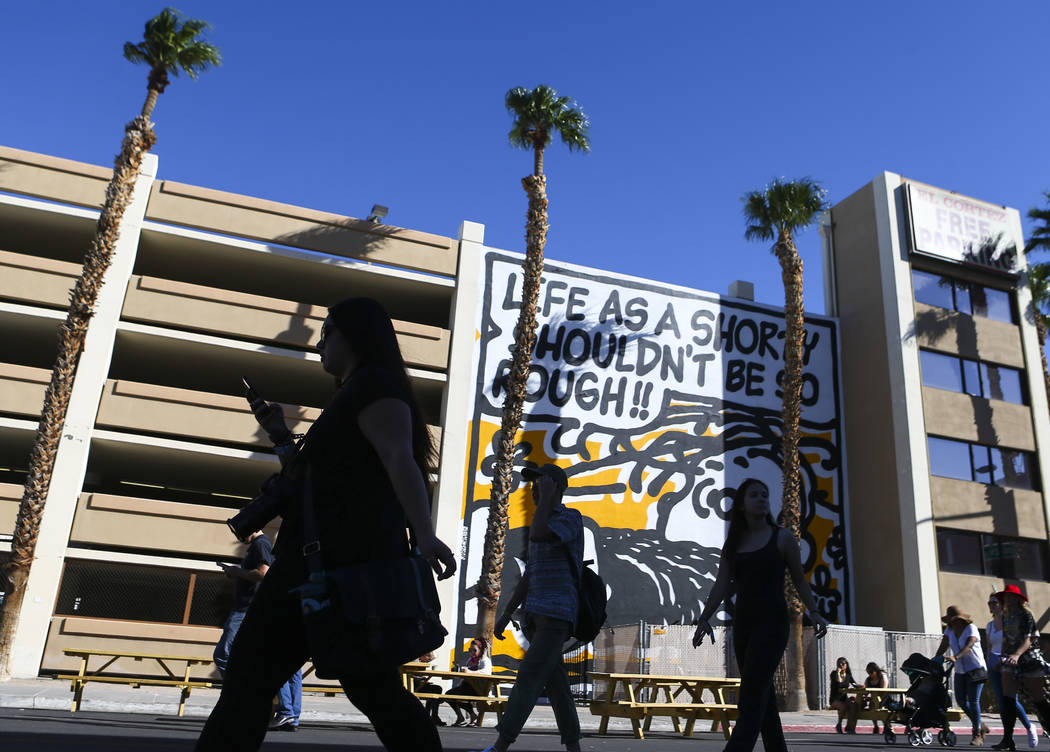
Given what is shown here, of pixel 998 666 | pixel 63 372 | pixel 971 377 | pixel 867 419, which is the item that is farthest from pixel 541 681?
pixel 971 377

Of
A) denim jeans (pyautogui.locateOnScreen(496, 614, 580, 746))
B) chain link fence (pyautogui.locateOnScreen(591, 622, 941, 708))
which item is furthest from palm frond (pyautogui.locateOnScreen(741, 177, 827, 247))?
denim jeans (pyautogui.locateOnScreen(496, 614, 580, 746))

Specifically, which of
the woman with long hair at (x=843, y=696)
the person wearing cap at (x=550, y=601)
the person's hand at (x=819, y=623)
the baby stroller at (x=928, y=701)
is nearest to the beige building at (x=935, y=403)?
the woman with long hair at (x=843, y=696)

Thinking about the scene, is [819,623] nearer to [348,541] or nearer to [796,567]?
[796,567]

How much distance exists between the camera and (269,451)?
2141 cm

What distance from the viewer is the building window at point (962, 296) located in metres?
26.8

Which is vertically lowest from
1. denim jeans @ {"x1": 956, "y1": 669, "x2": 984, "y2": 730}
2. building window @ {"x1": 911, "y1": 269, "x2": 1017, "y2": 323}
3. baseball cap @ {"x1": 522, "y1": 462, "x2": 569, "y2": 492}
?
denim jeans @ {"x1": 956, "y1": 669, "x2": 984, "y2": 730}

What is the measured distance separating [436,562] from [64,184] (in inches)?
853

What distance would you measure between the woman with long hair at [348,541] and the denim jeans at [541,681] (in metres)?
2.54

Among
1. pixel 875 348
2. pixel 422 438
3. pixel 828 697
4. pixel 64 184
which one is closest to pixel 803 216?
pixel 875 348

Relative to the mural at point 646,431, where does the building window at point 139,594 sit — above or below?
below

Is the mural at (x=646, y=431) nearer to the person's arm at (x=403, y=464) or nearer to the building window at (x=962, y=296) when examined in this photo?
the building window at (x=962, y=296)

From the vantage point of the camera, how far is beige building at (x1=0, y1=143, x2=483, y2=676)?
18.4 meters

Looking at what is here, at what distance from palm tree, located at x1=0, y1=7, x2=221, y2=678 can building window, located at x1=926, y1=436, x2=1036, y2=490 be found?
71.6ft

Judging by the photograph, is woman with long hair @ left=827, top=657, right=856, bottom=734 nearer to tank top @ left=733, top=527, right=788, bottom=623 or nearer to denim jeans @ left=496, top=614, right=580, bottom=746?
denim jeans @ left=496, top=614, right=580, bottom=746
